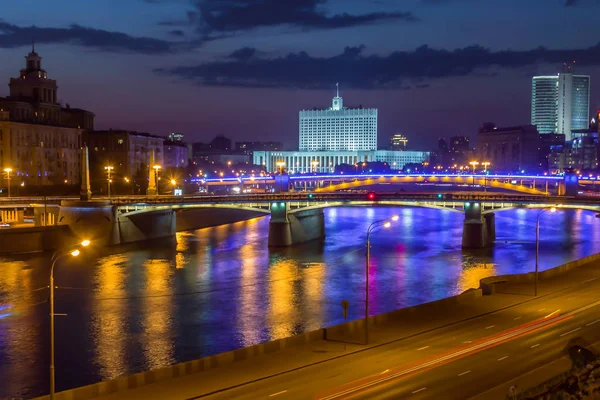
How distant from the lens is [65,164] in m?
98.6

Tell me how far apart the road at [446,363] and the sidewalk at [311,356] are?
1.47 feet

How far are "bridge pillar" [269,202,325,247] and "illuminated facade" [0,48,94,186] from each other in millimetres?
34208

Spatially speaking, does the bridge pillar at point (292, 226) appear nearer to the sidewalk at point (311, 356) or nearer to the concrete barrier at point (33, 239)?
the concrete barrier at point (33, 239)

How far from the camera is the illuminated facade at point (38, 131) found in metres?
87.9

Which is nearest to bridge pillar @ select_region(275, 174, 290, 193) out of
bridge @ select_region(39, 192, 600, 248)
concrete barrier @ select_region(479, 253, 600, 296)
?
bridge @ select_region(39, 192, 600, 248)

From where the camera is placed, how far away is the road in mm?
19938

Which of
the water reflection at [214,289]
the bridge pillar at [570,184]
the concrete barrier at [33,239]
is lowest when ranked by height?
the water reflection at [214,289]

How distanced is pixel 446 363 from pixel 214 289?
76.6ft

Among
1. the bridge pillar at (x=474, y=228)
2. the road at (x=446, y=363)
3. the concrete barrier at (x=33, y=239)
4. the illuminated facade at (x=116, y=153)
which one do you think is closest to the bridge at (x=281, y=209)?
the bridge pillar at (x=474, y=228)

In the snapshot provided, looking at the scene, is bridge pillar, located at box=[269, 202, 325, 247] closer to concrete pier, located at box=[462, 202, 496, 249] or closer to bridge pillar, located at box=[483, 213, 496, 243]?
concrete pier, located at box=[462, 202, 496, 249]

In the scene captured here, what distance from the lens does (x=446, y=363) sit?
22641 millimetres

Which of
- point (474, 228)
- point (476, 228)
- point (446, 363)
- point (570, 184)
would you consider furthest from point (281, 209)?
point (446, 363)

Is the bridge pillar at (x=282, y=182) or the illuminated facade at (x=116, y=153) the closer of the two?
the bridge pillar at (x=282, y=182)

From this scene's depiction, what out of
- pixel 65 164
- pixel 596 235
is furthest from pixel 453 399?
pixel 65 164
